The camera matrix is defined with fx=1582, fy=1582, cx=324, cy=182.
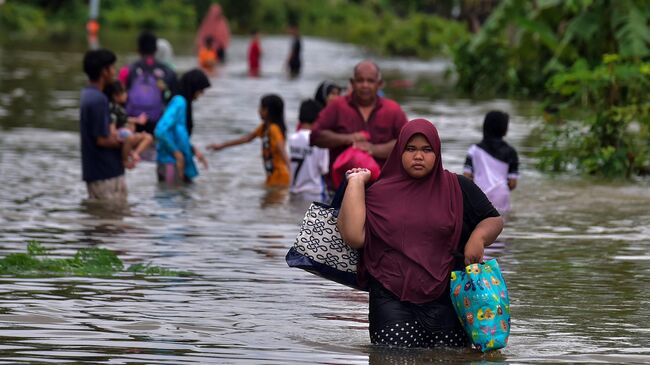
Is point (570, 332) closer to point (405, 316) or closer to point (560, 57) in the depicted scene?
point (405, 316)

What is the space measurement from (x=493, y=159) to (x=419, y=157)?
5975 millimetres

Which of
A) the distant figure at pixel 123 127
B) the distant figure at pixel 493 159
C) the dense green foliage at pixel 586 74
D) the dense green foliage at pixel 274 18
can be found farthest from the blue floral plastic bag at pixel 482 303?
the dense green foliage at pixel 274 18

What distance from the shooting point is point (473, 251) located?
26.1ft

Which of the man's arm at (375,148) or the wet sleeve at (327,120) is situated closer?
→ the man's arm at (375,148)

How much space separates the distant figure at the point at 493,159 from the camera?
13.8m

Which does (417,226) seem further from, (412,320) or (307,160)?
(307,160)

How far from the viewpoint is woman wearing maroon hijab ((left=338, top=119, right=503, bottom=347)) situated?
7992 millimetres

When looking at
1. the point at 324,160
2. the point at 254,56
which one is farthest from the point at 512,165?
the point at 254,56

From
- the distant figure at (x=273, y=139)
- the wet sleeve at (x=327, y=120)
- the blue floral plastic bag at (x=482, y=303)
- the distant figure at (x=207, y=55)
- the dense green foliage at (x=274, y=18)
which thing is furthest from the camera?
the dense green foliage at (x=274, y=18)

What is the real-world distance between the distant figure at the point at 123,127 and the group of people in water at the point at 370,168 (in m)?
0.02

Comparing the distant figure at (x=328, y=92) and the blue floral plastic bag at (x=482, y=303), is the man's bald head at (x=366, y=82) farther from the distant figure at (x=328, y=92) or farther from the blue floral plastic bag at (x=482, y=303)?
the blue floral plastic bag at (x=482, y=303)

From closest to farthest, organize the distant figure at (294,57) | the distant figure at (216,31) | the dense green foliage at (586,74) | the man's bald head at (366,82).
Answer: the man's bald head at (366,82) < the dense green foliage at (586,74) < the distant figure at (294,57) < the distant figure at (216,31)

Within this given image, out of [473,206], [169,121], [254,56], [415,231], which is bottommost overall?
[254,56]

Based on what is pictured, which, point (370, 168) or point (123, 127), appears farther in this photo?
point (123, 127)
